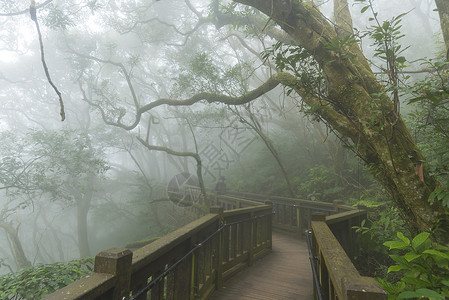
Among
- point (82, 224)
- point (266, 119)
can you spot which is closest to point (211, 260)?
point (266, 119)

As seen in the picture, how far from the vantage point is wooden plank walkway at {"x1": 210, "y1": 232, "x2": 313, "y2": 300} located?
12.1 feet

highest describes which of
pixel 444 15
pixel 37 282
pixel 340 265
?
pixel 444 15

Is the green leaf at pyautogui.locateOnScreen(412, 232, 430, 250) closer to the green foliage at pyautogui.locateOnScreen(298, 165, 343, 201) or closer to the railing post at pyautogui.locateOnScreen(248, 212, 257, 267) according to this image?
the railing post at pyautogui.locateOnScreen(248, 212, 257, 267)

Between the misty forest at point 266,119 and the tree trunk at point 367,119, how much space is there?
14 mm

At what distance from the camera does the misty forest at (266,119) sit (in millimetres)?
2467

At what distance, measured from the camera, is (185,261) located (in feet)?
8.74

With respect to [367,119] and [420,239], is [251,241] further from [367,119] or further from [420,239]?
[420,239]

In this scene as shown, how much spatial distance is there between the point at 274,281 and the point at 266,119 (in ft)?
38.9

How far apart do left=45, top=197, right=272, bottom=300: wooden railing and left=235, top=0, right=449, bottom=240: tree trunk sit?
2.14 metres

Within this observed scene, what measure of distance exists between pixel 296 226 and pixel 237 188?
6.20m

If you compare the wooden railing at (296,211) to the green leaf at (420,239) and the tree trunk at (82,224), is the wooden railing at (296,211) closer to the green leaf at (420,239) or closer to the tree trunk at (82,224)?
the green leaf at (420,239)

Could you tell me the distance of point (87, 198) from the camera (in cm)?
1750

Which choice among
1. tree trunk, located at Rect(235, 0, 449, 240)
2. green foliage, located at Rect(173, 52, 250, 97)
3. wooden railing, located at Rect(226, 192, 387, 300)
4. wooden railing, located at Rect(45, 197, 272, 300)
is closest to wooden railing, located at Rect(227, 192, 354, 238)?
wooden railing, located at Rect(226, 192, 387, 300)

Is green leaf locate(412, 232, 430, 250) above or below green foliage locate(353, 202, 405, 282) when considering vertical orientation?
above
